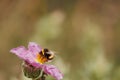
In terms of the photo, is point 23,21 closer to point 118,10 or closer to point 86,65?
point 118,10

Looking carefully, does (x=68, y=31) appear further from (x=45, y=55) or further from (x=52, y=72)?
(x=52, y=72)

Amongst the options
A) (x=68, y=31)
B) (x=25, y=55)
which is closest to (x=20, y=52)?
(x=25, y=55)

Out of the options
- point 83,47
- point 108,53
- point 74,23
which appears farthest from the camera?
point 74,23

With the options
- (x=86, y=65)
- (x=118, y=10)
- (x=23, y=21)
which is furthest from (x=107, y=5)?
(x=86, y=65)

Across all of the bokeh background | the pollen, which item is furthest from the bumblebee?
the bokeh background

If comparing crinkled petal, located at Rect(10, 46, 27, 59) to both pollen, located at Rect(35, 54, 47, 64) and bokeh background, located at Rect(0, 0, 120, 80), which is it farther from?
bokeh background, located at Rect(0, 0, 120, 80)

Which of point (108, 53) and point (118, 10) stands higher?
point (118, 10)

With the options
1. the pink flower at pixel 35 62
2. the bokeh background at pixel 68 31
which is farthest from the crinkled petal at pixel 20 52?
the bokeh background at pixel 68 31

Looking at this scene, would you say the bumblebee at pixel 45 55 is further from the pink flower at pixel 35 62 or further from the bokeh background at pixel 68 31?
the bokeh background at pixel 68 31

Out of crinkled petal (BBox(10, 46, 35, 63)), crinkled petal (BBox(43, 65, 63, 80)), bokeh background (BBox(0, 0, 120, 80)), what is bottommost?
crinkled petal (BBox(43, 65, 63, 80))
